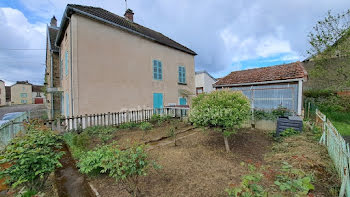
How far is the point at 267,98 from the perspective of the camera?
8875 millimetres

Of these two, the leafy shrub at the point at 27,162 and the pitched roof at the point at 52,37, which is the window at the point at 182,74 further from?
the leafy shrub at the point at 27,162

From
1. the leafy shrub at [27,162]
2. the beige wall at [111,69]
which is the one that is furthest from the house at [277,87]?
the leafy shrub at [27,162]

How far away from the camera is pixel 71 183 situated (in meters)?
3.21

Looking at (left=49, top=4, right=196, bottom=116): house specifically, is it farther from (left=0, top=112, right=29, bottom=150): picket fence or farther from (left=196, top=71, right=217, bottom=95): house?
(left=196, top=71, right=217, bottom=95): house

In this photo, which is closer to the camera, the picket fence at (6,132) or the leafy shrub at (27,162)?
the leafy shrub at (27,162)

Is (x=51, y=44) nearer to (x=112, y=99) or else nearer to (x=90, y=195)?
(x=112, y=99)

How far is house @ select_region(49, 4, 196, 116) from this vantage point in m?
7.52

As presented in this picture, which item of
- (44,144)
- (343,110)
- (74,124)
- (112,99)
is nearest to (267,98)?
(343,110)

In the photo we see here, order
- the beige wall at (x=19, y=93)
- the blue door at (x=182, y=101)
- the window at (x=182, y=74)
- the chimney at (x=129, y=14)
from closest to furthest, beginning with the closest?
the chimney at (x=129, y=14)
the window at (x=182, y=74)
the blue door at (x=182, y=101)
the beige wall at (x=19, y=93)

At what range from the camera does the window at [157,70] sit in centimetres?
1109

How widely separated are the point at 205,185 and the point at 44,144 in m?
3.35

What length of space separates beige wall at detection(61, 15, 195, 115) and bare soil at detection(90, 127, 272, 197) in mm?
5169

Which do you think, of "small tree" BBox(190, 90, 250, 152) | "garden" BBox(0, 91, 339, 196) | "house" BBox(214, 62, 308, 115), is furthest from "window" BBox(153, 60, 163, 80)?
"small tree" BBox(190, 90, 250, 152)

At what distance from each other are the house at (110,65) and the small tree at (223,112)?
6.19m
